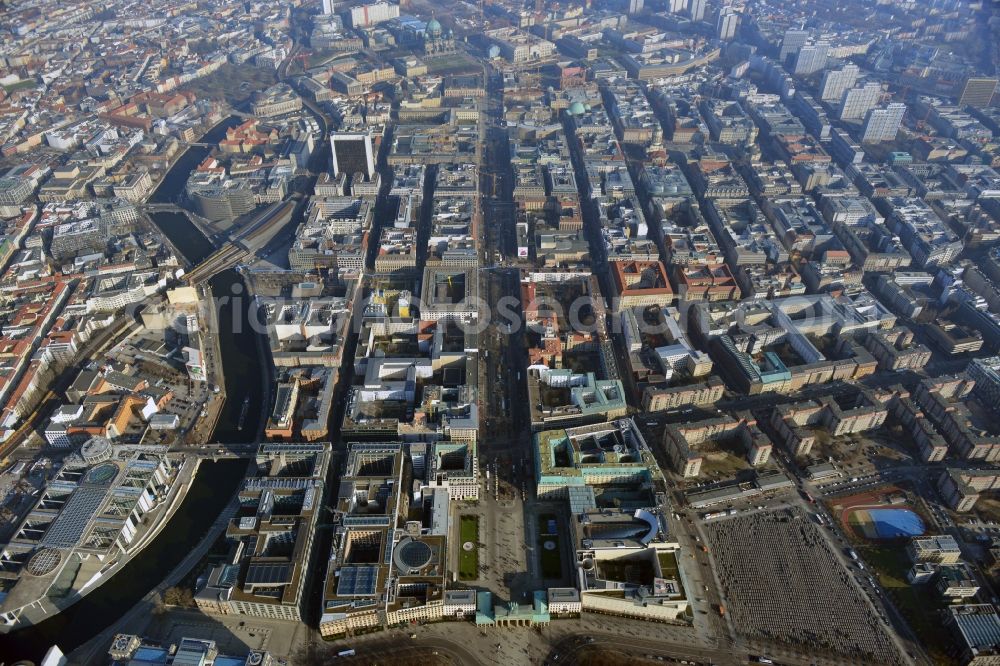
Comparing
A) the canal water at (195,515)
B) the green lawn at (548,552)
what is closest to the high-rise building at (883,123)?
the green lawn at (548,552)

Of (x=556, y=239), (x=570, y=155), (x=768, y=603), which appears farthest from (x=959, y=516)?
(x=570, y=155)

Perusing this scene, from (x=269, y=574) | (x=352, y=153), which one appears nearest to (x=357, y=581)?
(x=269, y=574)

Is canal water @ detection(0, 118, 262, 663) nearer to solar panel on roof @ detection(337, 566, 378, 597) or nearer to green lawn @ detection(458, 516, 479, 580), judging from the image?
solar panel on roof @ detection(337, 566, 378, 597)

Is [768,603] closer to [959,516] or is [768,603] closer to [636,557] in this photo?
[636,557]

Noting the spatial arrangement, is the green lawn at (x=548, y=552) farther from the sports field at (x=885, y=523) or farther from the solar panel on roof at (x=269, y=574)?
the sports field at (x=885, y=523)

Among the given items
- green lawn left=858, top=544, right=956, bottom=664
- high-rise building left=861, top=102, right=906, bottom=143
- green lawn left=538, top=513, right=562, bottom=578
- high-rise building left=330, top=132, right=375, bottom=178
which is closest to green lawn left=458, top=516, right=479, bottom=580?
A: green lawn left=538, top=513, right=562, bottom=578
